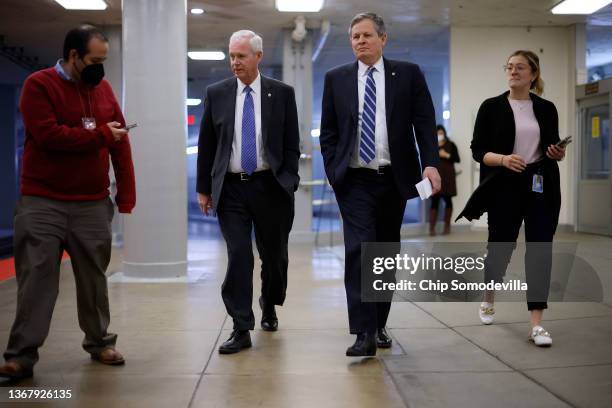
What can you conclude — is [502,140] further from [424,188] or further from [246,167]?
[246,167]

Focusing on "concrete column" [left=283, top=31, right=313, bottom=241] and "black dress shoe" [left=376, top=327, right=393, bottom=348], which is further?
"concrete column" [left=283, top=31, right=313, bottom=241]

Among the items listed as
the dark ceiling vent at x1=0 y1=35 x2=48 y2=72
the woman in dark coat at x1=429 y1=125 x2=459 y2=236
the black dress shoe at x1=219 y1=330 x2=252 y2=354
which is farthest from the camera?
the dark ceiling vent at x1=0 y1=35 x2=48 y2=72

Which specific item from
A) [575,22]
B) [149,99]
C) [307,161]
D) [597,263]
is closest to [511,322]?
[597,263]

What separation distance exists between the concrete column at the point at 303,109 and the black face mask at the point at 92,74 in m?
8.56

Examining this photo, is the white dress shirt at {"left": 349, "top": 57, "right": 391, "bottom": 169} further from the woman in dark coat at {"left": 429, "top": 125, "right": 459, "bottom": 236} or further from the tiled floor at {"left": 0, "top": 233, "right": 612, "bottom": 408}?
the woman in dark coat at {"left": 429, "top": 125, "right": 459, "bottom": 236}

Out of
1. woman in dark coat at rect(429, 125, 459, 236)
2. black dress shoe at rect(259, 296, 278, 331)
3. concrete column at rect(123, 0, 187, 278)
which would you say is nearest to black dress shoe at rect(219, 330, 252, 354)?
black dress shoe at rect(259, 296, 278, 331)

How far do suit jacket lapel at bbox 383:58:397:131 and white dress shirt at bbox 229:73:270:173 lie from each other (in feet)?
2.62

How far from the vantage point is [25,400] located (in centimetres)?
309

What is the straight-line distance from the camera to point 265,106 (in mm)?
4289

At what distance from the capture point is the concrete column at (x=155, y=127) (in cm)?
705

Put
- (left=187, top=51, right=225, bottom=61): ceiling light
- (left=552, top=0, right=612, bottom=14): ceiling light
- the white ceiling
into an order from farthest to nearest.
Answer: (left=187, top=51, right=225, bottom=61): ceiling light
the white ceiling
(left=552, top=0, right=612, bottom=14): ceiling light

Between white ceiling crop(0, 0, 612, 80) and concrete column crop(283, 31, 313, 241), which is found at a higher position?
white ceiling crop(0, 0, 612, 80)

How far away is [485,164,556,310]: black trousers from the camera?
429 cm

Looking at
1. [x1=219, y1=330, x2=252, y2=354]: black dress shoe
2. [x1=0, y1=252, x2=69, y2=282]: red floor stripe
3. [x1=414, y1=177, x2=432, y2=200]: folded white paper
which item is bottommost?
[x1=0, y1=252, x2=69, y2=282]: red floor stripe
